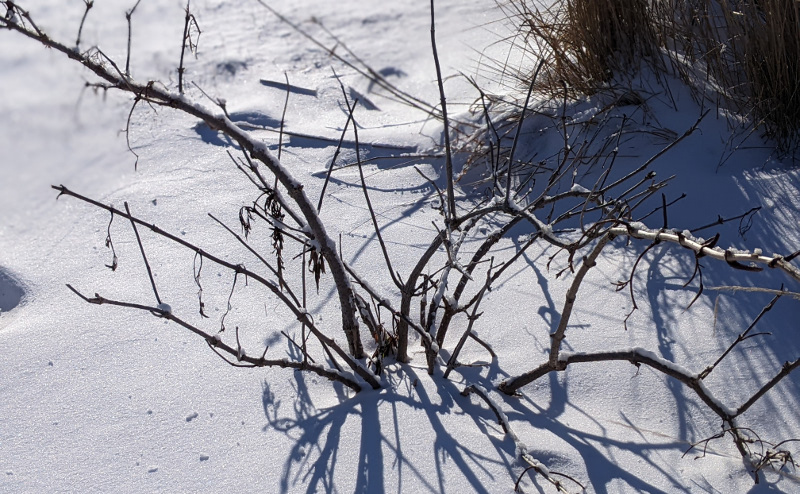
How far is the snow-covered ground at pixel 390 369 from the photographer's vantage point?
1332mm

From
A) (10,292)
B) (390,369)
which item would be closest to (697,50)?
(390,369)

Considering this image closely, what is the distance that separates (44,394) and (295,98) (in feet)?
6.44

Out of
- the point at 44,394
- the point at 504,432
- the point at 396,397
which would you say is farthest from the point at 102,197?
the point at 504,432

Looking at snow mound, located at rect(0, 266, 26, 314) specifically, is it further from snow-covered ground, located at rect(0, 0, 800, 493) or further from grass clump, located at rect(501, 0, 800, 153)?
grass clump, located at rect(501, 0, 800, 153)

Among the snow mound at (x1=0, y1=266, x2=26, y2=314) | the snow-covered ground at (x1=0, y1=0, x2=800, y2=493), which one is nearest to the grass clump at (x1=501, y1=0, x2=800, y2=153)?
the snow-covered ground at (x1=0, y1=0, x2=800, y2=493)

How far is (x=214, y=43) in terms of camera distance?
4.00m

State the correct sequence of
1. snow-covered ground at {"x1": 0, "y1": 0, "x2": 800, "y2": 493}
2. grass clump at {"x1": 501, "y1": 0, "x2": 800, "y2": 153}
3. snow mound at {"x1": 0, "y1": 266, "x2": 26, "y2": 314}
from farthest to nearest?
grass clump at {"x1": 501, "y1": 0, "x2": 800, "y2": 153} → snow mound at {"x1": 0, "y1": 266, "x2": 26, "y2": 314} → snow-covered ground at {"x1": 0, "y1": 0, "x2": 800, "y2": 493}

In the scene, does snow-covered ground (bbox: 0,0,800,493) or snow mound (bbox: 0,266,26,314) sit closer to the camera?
snow-covered ground (bbox: 0,0,800,493)

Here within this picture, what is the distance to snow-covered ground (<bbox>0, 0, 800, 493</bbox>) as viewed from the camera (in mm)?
1332

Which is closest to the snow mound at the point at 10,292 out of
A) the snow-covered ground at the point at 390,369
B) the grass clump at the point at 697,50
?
the snow-covered ground at the point at 390,369

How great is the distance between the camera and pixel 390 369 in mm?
1619

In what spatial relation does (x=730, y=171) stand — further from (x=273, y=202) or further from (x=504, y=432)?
(x=273, y=202)

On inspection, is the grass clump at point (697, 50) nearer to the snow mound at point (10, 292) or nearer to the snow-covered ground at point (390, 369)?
the snow-covered ground at point (390, 369)

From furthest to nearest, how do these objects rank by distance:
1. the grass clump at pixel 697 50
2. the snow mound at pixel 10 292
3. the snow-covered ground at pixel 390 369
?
the grass clump at pixel 697 50 < the snow mound at pixel 10 292 < the snow-covered ground at pixel 390 369
